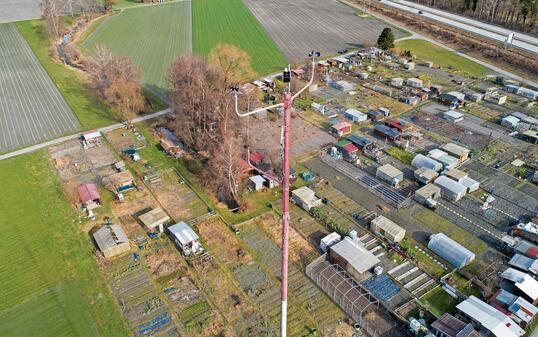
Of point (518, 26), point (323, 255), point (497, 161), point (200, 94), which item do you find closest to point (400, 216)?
point (323, 255)

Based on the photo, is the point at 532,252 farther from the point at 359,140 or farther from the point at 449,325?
the point at 359,140

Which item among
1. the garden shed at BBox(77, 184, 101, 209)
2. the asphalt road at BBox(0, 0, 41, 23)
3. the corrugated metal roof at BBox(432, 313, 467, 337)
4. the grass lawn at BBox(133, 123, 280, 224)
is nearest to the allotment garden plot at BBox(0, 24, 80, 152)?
the grass lawn at BBox(133, 123, 280, 224)

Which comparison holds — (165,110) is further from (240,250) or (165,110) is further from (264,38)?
(264,38)

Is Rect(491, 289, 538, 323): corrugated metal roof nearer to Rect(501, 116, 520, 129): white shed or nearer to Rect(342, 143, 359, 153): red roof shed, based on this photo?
Rect(342, 143, 359, 153): red roof shed

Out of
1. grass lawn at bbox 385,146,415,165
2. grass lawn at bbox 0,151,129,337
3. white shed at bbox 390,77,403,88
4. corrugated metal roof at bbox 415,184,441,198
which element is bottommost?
grass lawn at bbox 0,151,129,337

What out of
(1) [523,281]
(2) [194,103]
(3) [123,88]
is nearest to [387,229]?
(1) [523,281]

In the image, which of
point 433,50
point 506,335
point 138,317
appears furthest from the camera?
point 433,50

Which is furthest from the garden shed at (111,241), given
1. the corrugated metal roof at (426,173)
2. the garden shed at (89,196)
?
the corrugated metal roof at (426,173)
